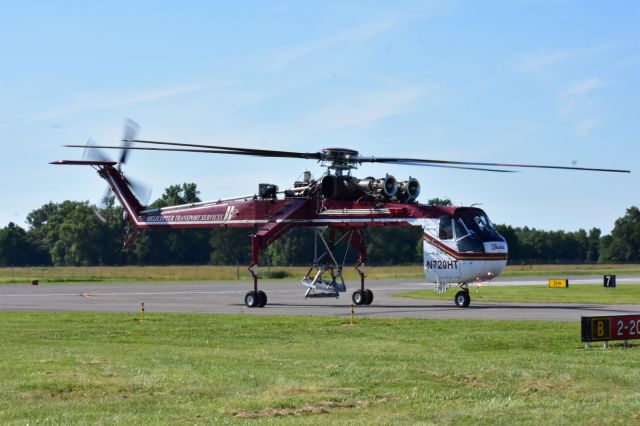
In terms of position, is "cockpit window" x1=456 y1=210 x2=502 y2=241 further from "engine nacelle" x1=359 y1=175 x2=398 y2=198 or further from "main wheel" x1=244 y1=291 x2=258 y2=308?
"main wheel" x1=244 y1=291 x2=258 y2=308

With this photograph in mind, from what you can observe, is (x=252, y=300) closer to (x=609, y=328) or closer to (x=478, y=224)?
(x=478, y=224)

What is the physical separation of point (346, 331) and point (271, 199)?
15.8 meters

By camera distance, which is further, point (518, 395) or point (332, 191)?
point (332, 191)

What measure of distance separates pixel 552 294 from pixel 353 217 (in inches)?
707

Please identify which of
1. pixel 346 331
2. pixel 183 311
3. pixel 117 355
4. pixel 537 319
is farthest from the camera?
pixel 183 311

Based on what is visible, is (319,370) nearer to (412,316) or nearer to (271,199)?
(412,316)

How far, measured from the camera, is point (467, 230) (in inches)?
1638

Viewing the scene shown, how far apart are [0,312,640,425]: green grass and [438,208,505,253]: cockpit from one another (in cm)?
971

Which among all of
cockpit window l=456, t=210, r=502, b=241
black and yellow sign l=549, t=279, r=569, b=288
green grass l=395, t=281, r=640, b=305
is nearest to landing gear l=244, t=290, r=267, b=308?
cockpit window l=456, t=210, r=502, b=241

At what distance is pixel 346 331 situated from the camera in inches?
1230

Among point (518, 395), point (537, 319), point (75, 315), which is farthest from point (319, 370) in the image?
point (75, 315)

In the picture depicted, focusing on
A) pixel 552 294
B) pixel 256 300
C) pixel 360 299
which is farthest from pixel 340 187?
pixel 552 294

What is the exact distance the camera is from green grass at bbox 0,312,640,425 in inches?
680

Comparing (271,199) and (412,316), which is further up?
(271,199)
